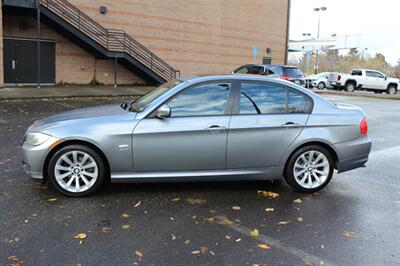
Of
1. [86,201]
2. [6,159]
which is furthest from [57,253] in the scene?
[6,159]

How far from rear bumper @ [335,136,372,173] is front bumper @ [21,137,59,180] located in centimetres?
362

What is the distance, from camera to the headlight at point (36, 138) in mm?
4934

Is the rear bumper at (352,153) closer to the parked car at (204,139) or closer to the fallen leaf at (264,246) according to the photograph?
the parked car at (204,139)

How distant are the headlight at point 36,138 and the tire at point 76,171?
8.8 inches

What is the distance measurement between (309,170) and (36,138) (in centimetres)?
346

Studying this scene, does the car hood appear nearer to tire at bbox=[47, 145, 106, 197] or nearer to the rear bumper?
tire at bbox=[47, 145, 106, 197]

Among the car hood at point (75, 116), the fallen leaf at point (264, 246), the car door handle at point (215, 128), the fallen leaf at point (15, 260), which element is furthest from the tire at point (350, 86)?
the fallen leaf at point (15, 260)

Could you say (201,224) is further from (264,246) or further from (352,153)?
(352,153)

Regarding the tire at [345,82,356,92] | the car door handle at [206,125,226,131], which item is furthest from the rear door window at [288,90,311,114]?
the tire at [345,82,356,92]

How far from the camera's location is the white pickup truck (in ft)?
108

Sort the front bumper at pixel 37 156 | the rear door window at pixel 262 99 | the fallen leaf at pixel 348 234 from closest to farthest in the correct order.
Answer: the fallen leaf at pixel 348 234, the front bumper at pixel 37 156, the rear door window at pixel 262 99

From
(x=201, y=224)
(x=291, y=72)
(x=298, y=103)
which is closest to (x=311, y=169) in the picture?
(x=298, y=103)

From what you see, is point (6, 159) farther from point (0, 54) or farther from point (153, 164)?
point (0, 54)

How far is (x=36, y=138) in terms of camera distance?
4.97 metres
